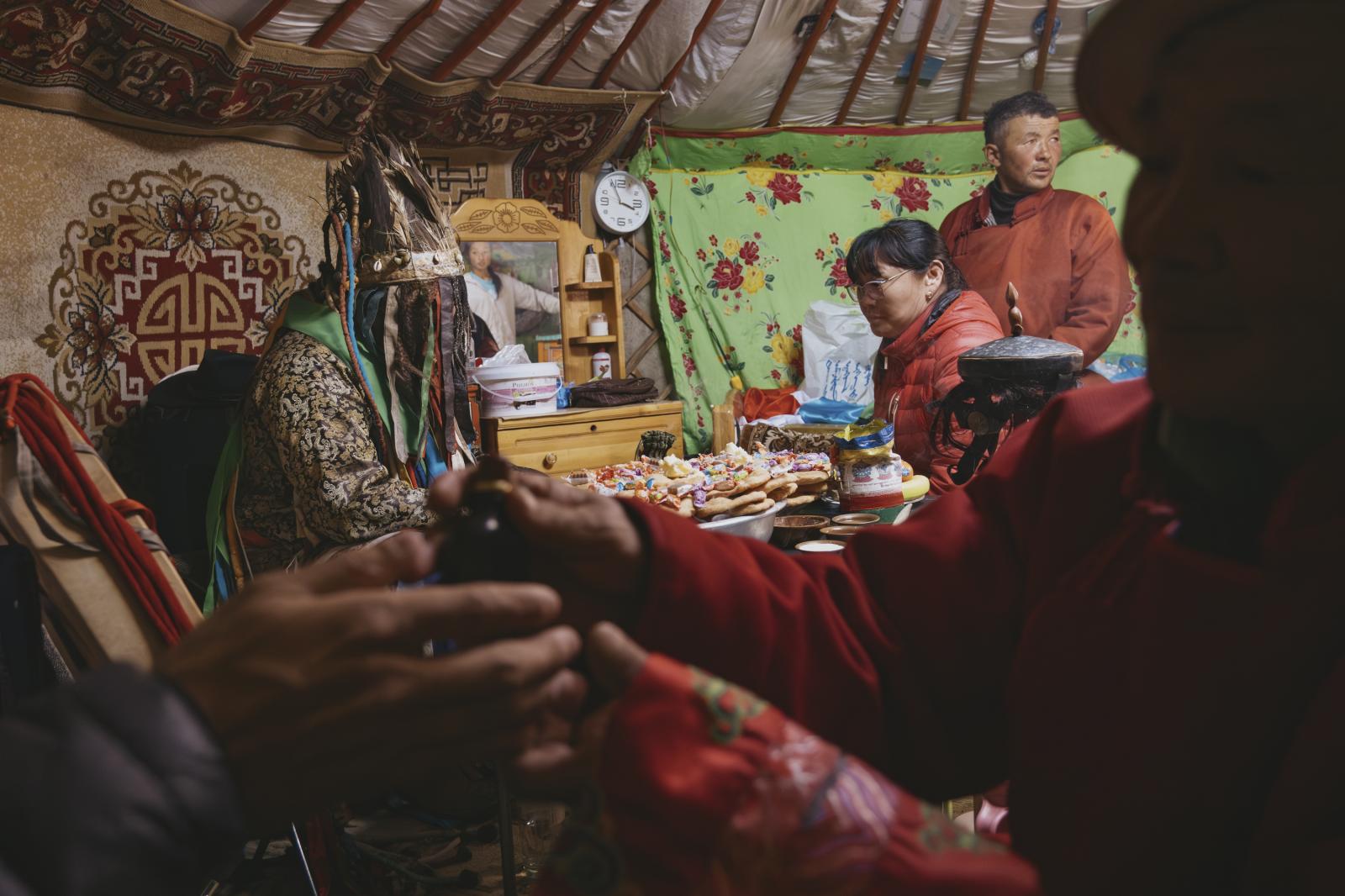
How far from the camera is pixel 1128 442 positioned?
25.2 inches

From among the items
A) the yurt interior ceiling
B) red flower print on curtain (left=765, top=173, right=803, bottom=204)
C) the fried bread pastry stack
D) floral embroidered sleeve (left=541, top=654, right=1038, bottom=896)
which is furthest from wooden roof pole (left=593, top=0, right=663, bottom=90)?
floral embroidered sleeve (left=541, top=654, right=1038, bottom=896)

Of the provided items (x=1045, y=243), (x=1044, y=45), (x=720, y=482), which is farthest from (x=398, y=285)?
(x=1044, y=45)

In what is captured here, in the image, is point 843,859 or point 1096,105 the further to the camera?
point 1096,105

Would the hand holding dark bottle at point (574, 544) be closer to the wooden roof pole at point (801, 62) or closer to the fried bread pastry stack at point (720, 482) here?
the fried bread pastry stack at point (720, 482)

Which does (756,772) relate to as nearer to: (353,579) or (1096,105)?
(353,579)

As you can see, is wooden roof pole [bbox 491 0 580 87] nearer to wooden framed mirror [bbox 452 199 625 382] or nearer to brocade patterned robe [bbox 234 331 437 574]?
wooden framed mirror [bbox 452 199 625 382]

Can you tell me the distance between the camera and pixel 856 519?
1674 mm

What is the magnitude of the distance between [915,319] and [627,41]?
73.2 inches

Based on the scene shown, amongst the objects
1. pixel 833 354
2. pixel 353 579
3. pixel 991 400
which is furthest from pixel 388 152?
pixel 833 354

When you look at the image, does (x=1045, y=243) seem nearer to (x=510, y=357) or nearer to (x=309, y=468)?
(x=510, y=357)

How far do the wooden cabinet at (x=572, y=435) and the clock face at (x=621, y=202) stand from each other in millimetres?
928

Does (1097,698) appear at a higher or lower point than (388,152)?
lower

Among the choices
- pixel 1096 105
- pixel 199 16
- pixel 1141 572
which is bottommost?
pixel 1141 572

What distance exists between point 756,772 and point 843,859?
0.06m
